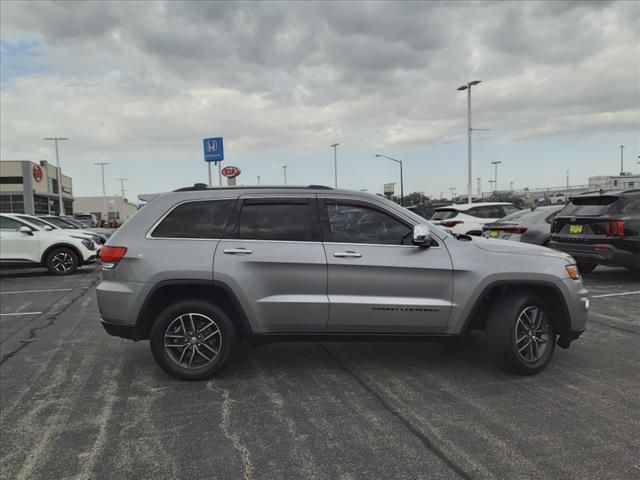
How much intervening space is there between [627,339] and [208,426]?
Result: 478cm

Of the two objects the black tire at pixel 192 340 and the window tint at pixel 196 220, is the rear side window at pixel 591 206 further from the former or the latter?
the black tire at pixel 192 340

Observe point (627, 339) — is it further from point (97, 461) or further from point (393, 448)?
point (97, 461)

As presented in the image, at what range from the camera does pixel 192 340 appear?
4520mm

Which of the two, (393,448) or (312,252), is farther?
(312,252)

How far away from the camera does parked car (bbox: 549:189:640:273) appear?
8.73m

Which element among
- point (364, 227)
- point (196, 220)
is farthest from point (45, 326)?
point (364, 227)

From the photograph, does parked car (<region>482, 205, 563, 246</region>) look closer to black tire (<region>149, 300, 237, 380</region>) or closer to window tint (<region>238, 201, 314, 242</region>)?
window tint (<region>238, 201, 314, 242</region>)

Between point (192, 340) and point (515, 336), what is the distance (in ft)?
9.43

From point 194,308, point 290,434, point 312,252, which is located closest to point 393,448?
point 290,434

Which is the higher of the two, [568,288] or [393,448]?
[568,288]

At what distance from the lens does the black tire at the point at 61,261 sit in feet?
42.0

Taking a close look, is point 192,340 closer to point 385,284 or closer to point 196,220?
point 196,220

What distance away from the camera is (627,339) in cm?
575

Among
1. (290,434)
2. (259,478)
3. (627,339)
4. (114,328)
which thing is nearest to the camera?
(259,478)
